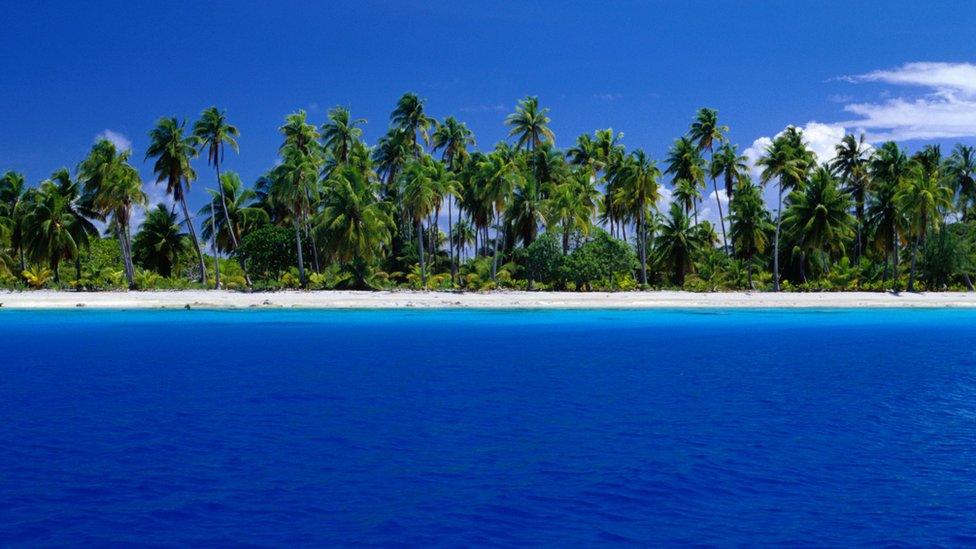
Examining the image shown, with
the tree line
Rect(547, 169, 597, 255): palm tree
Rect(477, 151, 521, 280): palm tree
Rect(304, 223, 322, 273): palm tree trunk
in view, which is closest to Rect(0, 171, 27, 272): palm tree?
the tree line

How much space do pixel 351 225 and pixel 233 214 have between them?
15345 millimetres

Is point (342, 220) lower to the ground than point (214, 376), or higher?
higher

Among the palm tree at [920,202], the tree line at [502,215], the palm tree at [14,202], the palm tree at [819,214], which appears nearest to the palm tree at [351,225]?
the tree line at [502,215]

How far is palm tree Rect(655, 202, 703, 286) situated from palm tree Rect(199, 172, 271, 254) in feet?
100

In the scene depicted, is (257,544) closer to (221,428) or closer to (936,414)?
(221,428)

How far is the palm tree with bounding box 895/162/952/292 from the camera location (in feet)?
166

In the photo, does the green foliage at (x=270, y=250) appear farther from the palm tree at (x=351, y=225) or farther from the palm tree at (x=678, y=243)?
the palm tree at (x=678, y=243)

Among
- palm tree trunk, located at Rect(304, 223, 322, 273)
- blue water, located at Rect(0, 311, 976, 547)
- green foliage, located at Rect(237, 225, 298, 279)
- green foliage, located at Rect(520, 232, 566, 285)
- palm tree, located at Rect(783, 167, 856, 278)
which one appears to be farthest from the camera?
palm tree trunk, located at Rect(304, 223, 322, 273)

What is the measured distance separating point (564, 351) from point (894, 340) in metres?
13.0

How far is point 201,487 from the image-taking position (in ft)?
30.9

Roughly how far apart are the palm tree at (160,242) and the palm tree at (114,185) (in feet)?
18.9

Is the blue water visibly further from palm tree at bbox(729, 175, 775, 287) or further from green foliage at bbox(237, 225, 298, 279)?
palm tree at bbox(729, 175, 775, 287)

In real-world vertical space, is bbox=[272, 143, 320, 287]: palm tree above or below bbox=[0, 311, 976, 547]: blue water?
above

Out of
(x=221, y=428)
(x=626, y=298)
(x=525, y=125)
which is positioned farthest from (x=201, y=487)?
(x=525, y=125)
